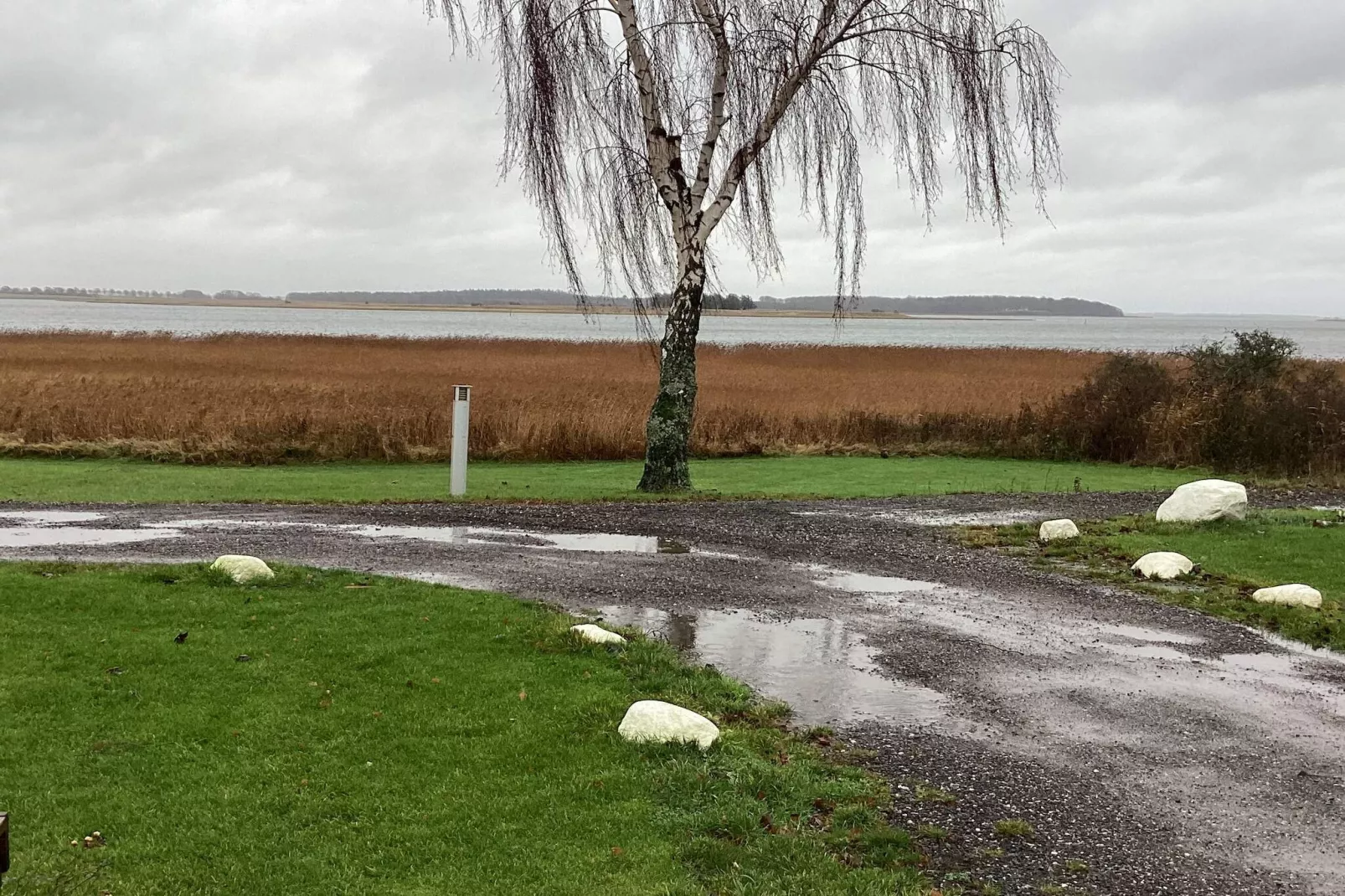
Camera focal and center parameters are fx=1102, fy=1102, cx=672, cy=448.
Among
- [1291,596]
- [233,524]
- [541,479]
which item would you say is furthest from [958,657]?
[541,479]

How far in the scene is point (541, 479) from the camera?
56.2 feet

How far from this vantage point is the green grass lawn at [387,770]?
409 cm

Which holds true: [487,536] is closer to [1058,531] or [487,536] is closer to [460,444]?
[460,444]

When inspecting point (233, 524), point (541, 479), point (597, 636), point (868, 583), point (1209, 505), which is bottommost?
point (541, 479)

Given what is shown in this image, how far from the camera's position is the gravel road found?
4.65m

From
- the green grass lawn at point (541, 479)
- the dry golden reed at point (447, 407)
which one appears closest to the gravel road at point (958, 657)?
the green grass lawn at point (541, 479)

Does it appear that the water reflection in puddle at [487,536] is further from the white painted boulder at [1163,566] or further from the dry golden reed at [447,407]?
the dry golden reed at [447,407]

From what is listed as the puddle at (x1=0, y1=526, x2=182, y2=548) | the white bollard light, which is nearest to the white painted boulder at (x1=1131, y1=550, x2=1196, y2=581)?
the white bollard light

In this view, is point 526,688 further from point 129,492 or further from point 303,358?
point 303,358

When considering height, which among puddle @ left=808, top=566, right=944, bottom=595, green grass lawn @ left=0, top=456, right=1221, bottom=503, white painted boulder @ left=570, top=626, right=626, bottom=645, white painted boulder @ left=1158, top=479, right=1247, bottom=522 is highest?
white painted boulder @ left=1158, top=479, right=1247, bottom=522

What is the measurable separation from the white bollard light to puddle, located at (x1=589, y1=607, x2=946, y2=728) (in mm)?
6739

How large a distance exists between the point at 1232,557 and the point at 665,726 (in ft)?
25.3

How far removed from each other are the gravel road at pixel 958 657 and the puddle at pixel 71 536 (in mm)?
56

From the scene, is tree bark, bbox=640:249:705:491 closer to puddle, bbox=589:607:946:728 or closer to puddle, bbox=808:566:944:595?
puddle, bbox=808:566:944:595
